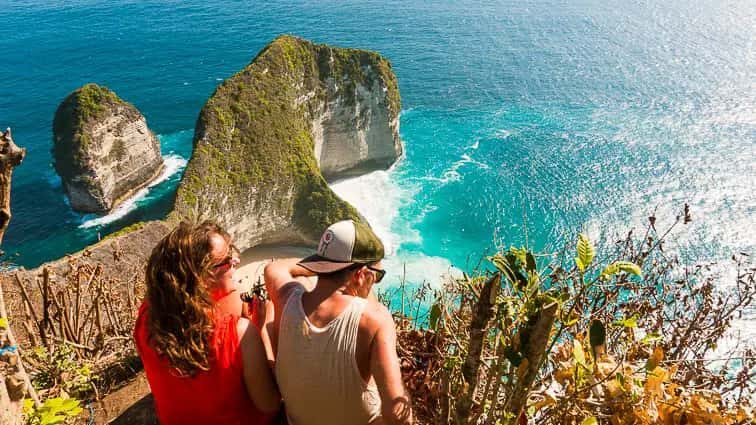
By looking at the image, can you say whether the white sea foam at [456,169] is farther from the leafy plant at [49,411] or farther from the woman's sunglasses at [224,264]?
the leafy plant at [49,411]

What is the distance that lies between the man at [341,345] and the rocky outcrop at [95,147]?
120 feet

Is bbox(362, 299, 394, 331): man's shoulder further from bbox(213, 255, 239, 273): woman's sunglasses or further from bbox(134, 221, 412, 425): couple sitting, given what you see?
bbox(213, 255, 239, 273): woman's sunglasses

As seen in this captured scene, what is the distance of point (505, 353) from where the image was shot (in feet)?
8.25

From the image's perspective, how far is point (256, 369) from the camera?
3238 mm

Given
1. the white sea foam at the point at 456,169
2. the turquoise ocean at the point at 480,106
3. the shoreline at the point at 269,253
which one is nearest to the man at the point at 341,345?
the turquoise ocean at the point at 480,106

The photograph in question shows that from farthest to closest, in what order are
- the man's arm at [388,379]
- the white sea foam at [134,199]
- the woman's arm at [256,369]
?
1. the white sea foam at [134,199]
2. the woman's arm at [256,369]
3. the man's arm at [388,379]

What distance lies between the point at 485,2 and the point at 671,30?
3208 centimetres

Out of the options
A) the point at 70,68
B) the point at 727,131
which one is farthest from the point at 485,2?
the point at 70,68

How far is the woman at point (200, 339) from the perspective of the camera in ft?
9.77

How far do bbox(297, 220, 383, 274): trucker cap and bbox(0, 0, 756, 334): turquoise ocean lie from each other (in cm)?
1563

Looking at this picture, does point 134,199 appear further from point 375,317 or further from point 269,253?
point 375,317

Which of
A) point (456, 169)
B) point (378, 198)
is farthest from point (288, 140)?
point (456, 169)

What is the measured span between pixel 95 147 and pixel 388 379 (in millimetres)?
37603

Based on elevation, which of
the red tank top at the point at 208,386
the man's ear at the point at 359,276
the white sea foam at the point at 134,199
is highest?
the man's ear at the point at 359,276
